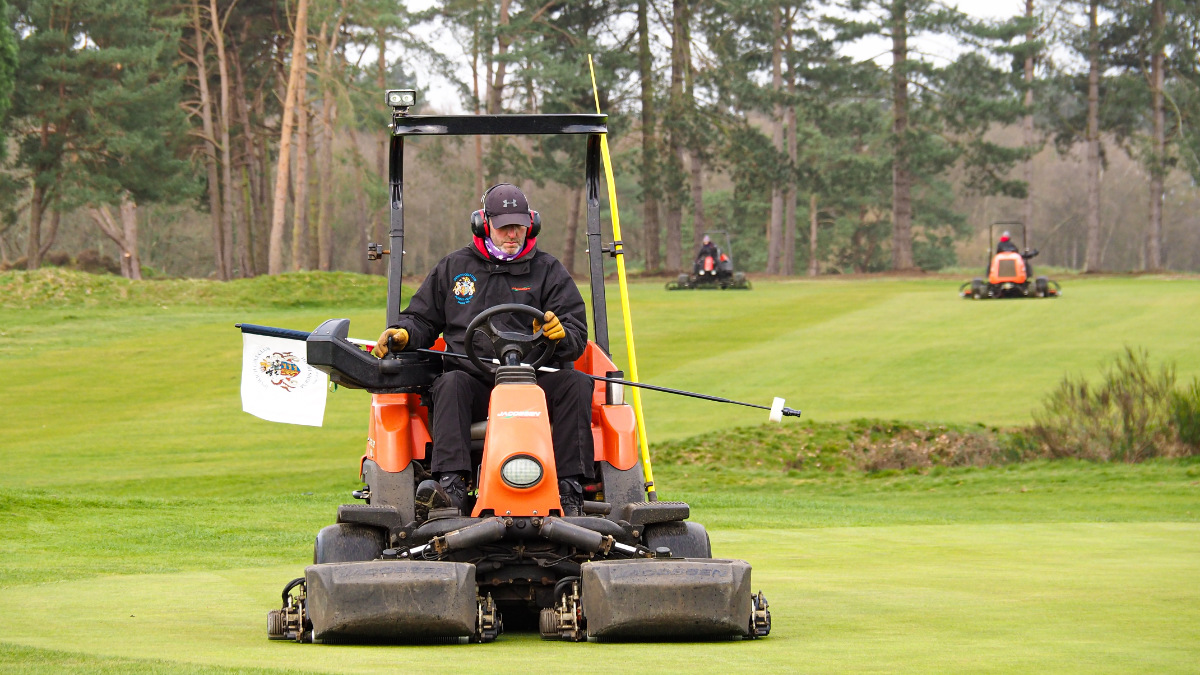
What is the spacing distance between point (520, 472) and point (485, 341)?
0.97 m

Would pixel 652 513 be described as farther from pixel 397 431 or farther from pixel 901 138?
pixel 901 138

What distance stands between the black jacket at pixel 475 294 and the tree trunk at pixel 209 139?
4645 cm

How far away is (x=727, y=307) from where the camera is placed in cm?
3959

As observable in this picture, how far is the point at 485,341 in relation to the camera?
23.7ft

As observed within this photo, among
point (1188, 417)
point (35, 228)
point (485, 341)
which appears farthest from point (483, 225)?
point (35, 228)

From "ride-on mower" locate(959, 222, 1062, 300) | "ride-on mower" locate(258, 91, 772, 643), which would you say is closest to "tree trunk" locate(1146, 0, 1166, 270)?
"ride-on mower" locate(959, 222, 1062, 300)

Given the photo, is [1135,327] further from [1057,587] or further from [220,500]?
[1057,587]

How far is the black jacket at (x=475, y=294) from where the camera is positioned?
7445 millimetres

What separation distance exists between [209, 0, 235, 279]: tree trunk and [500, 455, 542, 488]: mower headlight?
157 ft

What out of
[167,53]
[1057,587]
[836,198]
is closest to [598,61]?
[167,53]

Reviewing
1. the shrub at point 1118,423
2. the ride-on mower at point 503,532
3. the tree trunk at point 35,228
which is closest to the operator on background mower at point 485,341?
the ride-on mower at point 503,532

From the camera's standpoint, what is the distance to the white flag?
26.0ft

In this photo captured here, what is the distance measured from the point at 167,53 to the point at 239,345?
74.0 ft

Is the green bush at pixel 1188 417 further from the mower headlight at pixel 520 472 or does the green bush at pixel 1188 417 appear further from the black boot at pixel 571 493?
the mower headlight at pixel 520 472
